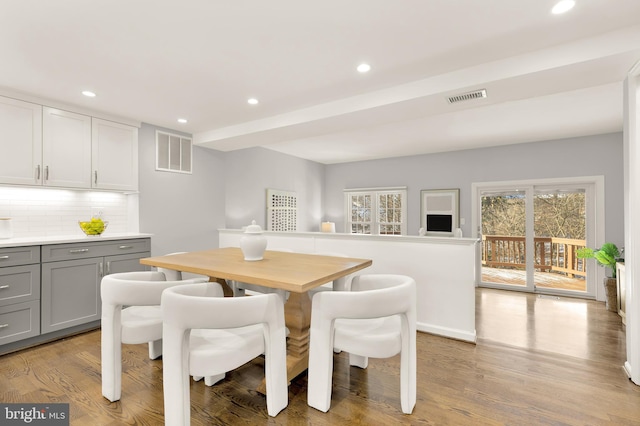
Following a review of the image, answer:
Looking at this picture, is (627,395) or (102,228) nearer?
(627,395)

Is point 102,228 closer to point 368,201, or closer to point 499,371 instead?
point 499,371

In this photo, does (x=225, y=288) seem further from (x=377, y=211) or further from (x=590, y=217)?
(x=590, y=217)

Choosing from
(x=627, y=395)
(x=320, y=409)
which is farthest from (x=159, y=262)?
(x=627, y=395)

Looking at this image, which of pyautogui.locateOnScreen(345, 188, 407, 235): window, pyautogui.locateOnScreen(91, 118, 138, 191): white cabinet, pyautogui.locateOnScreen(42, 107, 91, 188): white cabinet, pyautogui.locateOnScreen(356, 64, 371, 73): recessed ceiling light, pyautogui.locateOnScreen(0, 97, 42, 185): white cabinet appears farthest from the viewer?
pyautogui.locateOnScreen(345, 188, 407, 235): window

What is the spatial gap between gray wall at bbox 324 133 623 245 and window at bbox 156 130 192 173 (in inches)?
146

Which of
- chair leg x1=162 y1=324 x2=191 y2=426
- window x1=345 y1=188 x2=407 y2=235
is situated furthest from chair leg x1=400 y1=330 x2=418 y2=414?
window x1=345 y1=188 x2=407 y2=235

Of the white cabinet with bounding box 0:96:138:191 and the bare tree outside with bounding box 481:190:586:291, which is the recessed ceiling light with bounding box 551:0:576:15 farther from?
the white cabinet with bounding box 0:96:138:191

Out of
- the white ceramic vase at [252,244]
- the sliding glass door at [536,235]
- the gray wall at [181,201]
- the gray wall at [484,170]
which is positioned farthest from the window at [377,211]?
the white ceramic vase at [252,244]

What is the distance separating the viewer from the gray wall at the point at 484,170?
15.2 ft

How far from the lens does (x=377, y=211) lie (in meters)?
6.86

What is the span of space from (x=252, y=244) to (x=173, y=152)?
2.74 m

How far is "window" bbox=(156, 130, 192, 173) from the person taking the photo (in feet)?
13.8

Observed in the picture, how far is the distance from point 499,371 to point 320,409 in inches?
59.5

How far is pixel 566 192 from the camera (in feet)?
16.4
